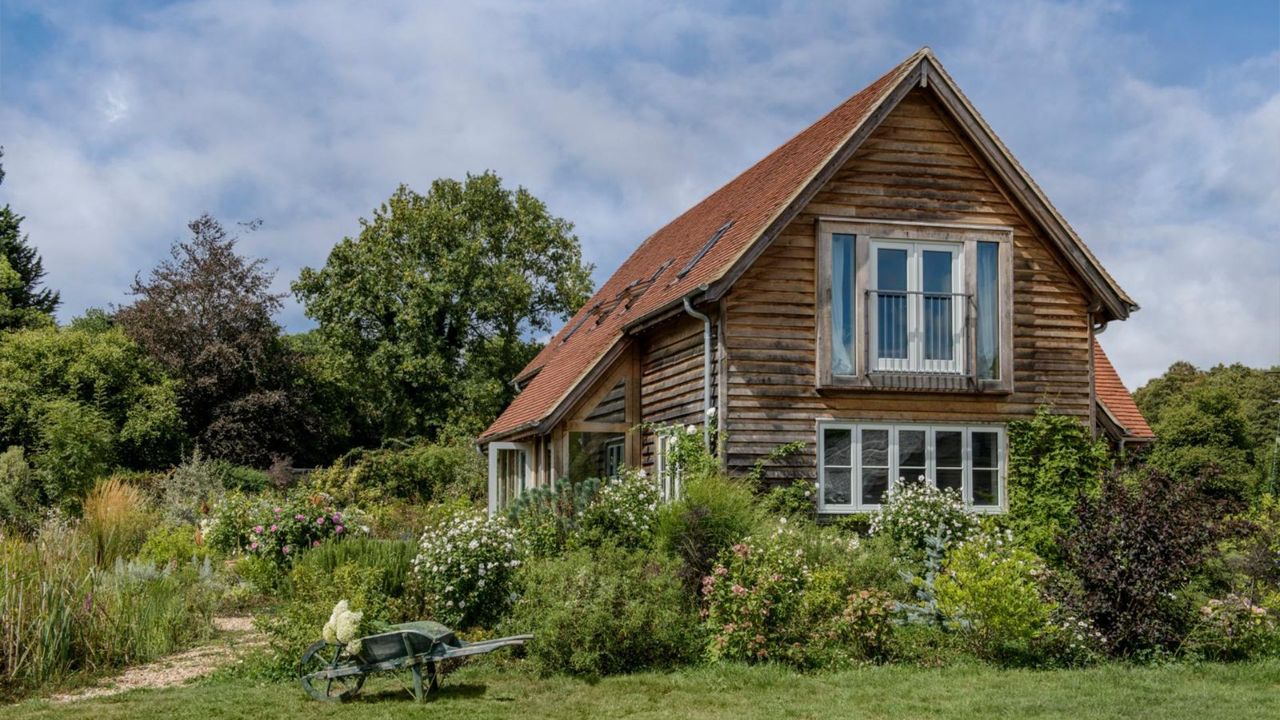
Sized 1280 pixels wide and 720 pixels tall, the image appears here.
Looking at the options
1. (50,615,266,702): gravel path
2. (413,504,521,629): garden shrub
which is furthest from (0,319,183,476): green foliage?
(413,504,521,629): garden shrub

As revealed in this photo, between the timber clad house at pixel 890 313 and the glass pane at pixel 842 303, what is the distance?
2cm

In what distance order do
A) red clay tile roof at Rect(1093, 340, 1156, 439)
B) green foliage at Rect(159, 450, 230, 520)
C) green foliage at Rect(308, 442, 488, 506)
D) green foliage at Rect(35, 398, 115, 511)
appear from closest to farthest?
red clay tile roof at Rect(1093, 340, 1156, 439) → green foliage at Rect(159, 450, 230, 520) → green foliage at Rect(35, 398, 115, 511) → green foliage at Rect(308, 442, 488, 506)

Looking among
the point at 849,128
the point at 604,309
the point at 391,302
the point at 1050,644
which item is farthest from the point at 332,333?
the point at 1050,644

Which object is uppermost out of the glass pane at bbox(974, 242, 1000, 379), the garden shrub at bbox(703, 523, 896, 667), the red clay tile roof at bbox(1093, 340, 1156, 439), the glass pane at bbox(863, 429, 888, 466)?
the glass pane at bbox(974, 242, 1000, 379)

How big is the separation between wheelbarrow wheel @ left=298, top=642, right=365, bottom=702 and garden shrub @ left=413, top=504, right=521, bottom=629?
4.94 ft

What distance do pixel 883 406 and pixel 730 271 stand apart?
308 cm

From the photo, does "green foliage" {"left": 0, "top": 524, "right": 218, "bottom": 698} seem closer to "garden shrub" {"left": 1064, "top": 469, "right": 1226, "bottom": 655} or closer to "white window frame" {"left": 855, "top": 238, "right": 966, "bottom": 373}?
"garden shrub" {"left": 1064, "top": 469, "right": 1226, "bottom": 655}

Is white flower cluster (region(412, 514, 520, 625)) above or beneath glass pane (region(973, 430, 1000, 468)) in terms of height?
beneath

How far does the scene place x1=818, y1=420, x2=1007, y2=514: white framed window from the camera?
1709cm

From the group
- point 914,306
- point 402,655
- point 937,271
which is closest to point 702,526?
point 402,655

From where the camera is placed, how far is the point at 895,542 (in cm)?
1623

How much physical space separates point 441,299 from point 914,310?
24.6m

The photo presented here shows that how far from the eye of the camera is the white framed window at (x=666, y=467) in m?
17.0

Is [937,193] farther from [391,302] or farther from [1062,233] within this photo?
[391,302]
